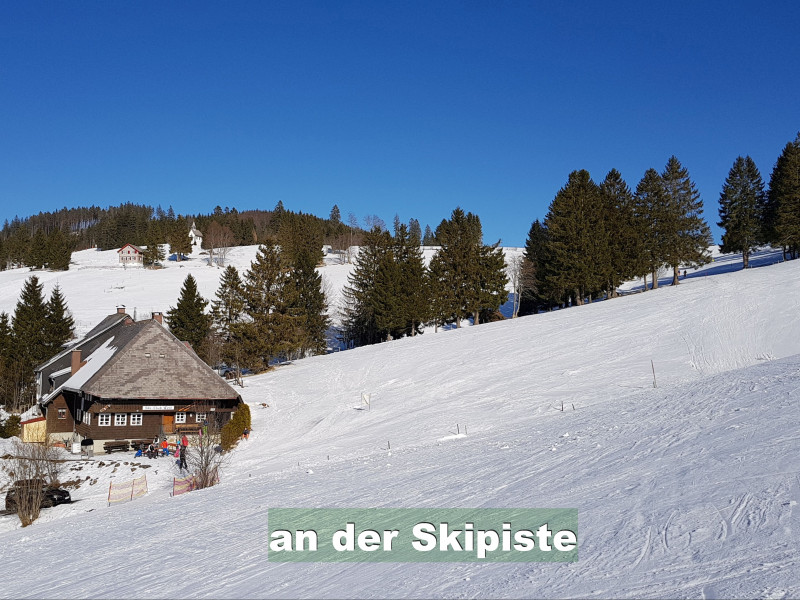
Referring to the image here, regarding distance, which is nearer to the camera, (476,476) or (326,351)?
(476,476)

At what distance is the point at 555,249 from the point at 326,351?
27762mm

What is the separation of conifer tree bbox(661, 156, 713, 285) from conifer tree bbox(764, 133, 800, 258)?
7.58 metres

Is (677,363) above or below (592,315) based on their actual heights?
below

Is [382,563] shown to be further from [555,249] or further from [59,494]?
[555,249]

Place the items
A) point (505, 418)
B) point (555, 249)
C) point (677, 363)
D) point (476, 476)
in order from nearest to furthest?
point (476, 476) → point (505, 418) → point (677, 363) → point (555, 249)

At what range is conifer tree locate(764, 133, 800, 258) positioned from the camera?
55.0 m

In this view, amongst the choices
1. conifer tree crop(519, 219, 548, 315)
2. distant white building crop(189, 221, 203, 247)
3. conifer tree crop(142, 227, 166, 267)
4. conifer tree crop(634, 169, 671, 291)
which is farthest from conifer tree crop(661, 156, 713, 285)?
distant white building crop(189, 221, 203, 247)

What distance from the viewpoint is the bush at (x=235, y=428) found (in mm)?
29016

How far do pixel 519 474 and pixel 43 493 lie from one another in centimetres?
1948

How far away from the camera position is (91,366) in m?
37.4

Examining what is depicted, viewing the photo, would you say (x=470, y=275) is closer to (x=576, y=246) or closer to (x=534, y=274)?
(x=576, y=246)

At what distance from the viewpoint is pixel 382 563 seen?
369 inches

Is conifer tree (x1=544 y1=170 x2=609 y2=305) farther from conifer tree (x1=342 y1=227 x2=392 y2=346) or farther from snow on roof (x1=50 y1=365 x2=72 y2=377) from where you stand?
snow on roof (x1=50 y1=365 x2=72 y2=377)

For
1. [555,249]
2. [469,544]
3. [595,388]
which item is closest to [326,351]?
[555,249]
